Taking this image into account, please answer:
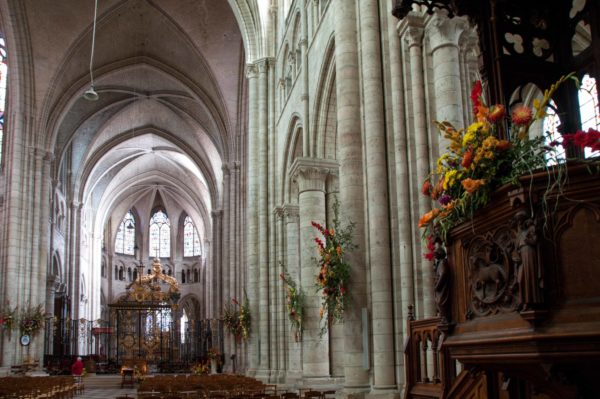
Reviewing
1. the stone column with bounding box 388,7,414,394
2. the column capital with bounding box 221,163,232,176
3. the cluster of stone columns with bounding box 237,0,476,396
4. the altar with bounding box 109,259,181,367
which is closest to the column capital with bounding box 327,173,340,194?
the cluster of stone columns with bounding box 237,0,476,396

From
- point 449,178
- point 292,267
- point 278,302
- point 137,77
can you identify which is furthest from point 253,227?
point 449,178

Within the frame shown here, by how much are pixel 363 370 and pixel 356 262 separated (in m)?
1.95

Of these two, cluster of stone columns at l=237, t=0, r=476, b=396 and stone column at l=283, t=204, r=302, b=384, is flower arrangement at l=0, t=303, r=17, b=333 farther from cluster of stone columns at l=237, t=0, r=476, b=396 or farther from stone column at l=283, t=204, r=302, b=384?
cluster of stone columns at l=237, t=0, r=476, b=396

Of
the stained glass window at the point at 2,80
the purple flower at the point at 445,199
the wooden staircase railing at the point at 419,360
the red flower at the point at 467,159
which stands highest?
the stained glass window at the point at 2,80

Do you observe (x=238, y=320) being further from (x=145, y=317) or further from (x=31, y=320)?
(x=145, y=317)

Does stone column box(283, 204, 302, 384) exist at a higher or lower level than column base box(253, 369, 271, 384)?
higher

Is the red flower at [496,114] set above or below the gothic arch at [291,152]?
below

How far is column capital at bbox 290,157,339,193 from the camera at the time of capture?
1788 cm

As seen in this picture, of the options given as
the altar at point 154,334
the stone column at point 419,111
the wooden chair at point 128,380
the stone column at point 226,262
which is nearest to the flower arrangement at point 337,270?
the stone column at point 419,111

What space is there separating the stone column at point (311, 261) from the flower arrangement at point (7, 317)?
16.2m

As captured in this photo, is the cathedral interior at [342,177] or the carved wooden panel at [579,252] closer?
the carved wooden panel at [579,252]

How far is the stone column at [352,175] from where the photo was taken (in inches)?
479

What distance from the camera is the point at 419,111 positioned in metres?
10.9

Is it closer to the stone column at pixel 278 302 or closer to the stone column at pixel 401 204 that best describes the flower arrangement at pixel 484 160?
the stone column at pixel 401 204
